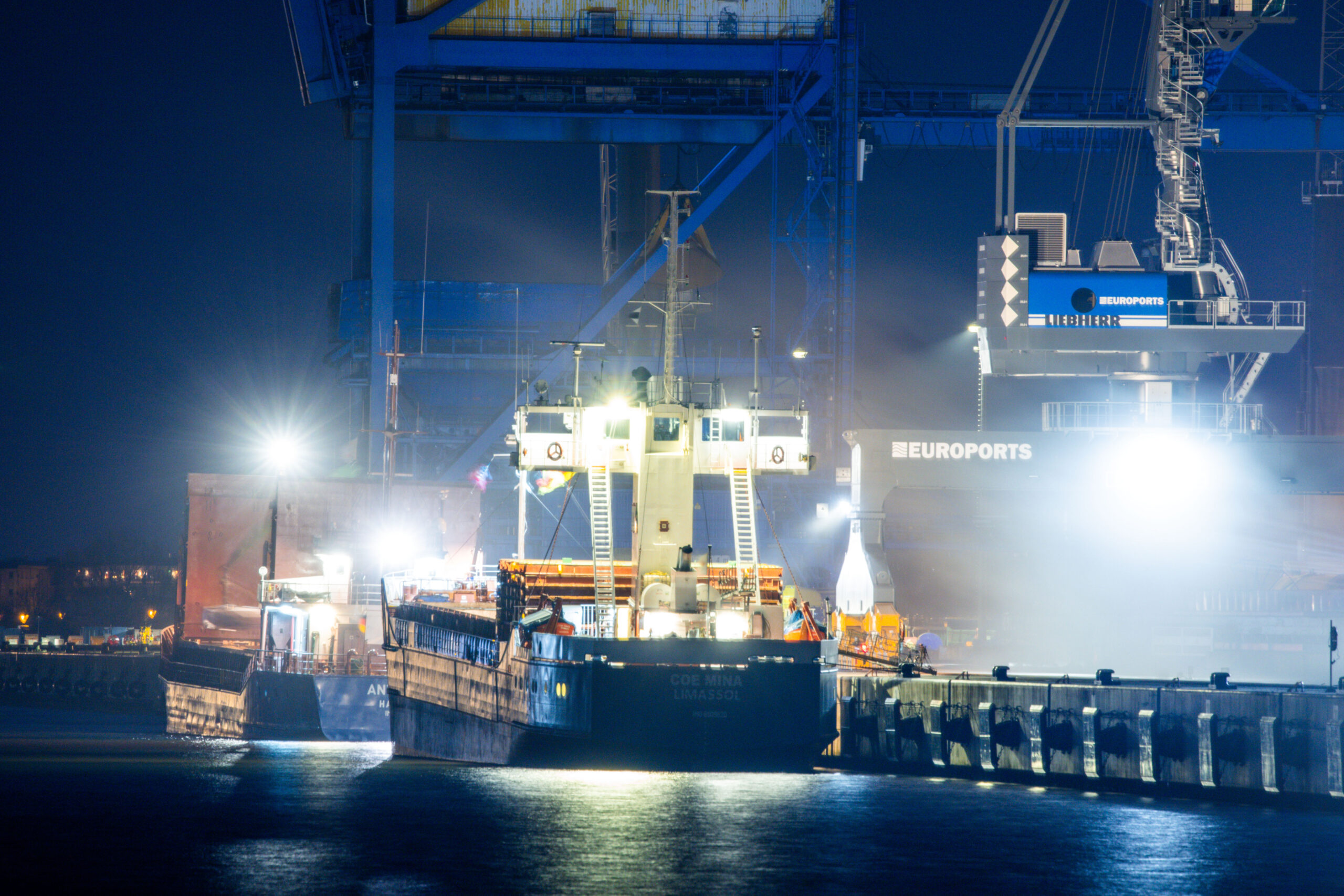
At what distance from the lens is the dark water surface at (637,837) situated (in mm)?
19984

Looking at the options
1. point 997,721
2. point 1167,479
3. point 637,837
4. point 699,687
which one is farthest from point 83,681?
point 637,837

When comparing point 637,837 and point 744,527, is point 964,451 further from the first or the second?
point 637,837

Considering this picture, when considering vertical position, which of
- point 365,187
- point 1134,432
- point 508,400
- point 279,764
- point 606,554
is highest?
point 365,187

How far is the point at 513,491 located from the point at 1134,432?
35.2 meters

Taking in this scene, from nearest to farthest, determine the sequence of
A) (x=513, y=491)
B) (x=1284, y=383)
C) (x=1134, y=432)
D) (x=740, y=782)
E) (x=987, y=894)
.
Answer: (x=987, y=894) → (x=740, y=782) → (x=1134, y=432) → (x=513, y=491) → (x=1284, y=383)

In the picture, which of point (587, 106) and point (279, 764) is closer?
point (279, 764)

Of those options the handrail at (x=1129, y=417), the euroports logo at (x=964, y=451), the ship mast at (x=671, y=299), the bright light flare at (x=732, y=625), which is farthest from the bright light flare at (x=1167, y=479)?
the bright light flare at (x=732, y=625)

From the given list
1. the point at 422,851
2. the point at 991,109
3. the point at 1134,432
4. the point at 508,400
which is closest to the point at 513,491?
the point at 508,400

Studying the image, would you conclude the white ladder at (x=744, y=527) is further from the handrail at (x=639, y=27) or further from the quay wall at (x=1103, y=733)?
the handrail at (x=639, y=27)

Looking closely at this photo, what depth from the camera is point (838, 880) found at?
20344 millimetres

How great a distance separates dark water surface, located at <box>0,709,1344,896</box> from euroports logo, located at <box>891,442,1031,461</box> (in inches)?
686

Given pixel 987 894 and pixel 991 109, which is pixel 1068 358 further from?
pixel 987 894

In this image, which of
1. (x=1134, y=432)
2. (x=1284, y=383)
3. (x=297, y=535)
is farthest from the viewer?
(x=1284, y=383)

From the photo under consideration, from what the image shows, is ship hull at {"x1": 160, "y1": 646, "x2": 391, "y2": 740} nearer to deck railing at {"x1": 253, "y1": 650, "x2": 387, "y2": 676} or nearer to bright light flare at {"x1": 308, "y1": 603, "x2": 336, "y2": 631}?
deck railing at {"x1": 253, "y1": 650, "x2": 387, "y2": 676}
